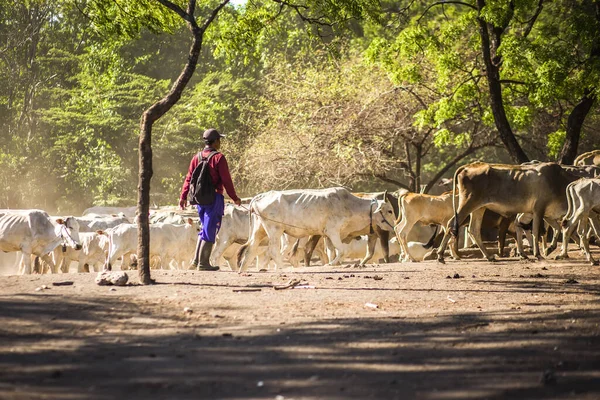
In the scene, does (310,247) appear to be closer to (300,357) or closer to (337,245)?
(337,245)

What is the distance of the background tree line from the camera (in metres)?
20.6

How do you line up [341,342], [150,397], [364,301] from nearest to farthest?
1. [150,397]
2. [341,342]
3. [364,301]

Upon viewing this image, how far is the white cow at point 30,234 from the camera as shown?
19.5 meters

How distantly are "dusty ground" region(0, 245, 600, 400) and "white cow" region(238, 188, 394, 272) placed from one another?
505cm

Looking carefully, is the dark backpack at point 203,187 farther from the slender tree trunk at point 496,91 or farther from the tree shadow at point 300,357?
the slender tree trunk at point 496,91

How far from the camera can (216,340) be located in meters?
7.45

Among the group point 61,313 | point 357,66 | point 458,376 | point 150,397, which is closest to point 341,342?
point 458,376

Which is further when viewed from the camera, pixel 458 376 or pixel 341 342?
pixel 341 342

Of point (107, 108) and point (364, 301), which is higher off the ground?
point (107, 108)

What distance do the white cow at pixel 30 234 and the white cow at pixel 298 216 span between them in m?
4.62

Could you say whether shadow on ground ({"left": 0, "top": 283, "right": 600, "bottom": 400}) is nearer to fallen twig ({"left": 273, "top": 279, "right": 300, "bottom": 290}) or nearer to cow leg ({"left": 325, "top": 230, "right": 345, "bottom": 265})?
fallen twig ({"left": 273, "top": 279, "right": 300, "bottom": 290})

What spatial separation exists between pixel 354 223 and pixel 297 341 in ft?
37.4

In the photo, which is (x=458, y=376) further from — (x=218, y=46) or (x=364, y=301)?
(x=218, y=46)

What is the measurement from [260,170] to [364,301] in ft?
69.1
